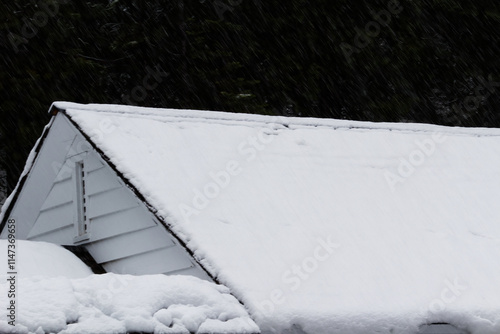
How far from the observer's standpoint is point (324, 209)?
30.8ft

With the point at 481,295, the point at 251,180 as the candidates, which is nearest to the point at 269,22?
the point at 251,180

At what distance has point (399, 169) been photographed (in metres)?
10.5

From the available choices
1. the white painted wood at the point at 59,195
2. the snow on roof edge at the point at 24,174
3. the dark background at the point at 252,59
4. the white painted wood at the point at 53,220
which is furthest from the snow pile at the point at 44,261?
the dark background at the point at 252,59

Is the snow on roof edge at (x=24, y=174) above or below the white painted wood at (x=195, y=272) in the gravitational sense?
above

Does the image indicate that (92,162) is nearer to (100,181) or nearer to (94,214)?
(100,181)

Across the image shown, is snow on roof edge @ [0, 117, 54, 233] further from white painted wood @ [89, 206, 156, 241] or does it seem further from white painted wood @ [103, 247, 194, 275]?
white painted wood @ [103, 247, 194, 275]

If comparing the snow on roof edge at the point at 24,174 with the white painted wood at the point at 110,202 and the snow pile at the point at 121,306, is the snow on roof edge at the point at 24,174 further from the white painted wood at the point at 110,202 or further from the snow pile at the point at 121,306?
the snow pile at the point at 121,306

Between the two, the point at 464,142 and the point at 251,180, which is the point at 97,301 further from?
the point at 464,142

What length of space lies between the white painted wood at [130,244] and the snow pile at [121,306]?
63.8 inches

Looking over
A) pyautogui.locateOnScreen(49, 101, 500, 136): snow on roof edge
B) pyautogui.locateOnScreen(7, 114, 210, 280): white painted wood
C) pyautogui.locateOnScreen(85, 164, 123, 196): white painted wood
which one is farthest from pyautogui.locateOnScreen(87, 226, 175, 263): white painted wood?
pyautogui.locateOnScreen(49, 101, 500, 136): snow on roof edge

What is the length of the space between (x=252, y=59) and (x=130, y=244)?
35.4ft

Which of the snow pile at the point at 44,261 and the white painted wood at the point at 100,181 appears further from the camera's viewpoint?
the white painted wood at the point at 100,181

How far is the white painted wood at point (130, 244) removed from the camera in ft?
28.3

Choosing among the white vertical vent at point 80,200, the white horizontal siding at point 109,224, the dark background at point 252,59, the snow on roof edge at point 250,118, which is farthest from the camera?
the dark background at point 252,59
